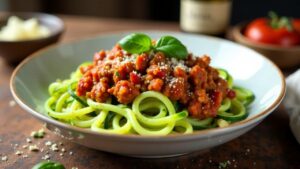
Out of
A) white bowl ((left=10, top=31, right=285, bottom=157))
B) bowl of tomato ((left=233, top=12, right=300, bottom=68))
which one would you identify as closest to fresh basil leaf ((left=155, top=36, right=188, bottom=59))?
white bowl ((left=10, top=31, right=285, bottom=157))

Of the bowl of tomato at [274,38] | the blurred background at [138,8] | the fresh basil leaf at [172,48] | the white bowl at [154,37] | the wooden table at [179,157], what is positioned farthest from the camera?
the blurred background at [138,8]

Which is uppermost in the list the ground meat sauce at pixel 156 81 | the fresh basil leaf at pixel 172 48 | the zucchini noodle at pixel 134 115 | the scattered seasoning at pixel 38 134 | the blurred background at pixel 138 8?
the fresh basil leaf at pixel 172 48

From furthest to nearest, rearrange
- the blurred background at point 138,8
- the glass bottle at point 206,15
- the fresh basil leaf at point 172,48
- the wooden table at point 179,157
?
the blurred background at point 138,8, the glass bottle at point 206,15, the fresh basil leaf at point 172,48, the wooden table at point 179,157

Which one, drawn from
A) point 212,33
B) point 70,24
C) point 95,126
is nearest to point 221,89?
point 95,126

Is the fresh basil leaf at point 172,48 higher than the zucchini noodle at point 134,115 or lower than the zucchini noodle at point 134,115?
higher

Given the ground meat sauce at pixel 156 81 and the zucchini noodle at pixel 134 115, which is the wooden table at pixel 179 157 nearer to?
the zucchini noodle at pixel 134 115

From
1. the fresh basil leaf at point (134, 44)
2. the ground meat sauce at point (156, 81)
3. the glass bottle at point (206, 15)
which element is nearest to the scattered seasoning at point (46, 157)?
the ground meat sauce at point (156, 81)

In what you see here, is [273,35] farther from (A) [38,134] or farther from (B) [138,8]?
(B) [138,8]
